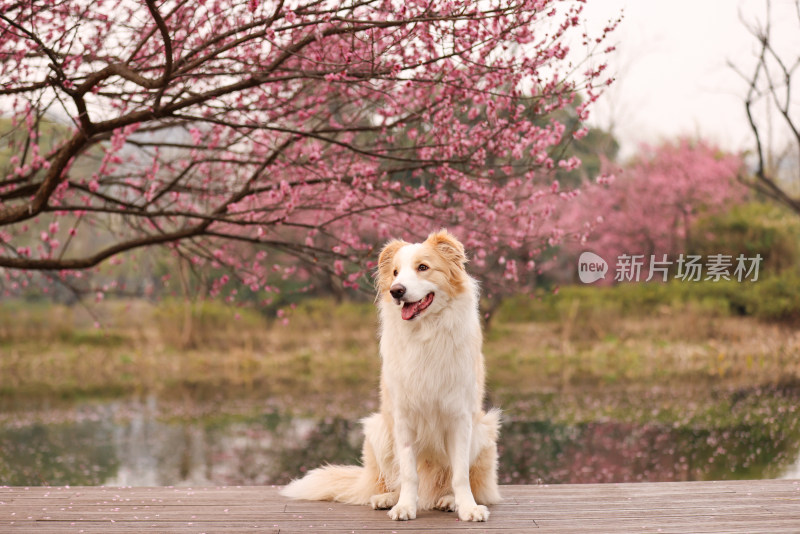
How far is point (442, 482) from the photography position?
10.3 feet

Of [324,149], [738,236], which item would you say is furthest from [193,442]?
[738,236]

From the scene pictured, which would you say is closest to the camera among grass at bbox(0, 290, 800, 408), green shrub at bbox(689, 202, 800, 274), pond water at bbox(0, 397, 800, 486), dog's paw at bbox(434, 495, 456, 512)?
dog's paw at bbox(434, 495, 456, 512)

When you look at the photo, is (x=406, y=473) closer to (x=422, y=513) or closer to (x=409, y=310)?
(x=422, y=513)

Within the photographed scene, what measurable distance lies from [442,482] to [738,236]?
1254 centimetres

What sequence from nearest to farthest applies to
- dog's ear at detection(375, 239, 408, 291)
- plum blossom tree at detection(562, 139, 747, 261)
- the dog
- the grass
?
the dog
dog's ear at detection(375, 239, 408, 291)
the grass
plum blossom tree at detection(562, 139, 747, 261)

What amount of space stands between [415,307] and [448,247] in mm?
285

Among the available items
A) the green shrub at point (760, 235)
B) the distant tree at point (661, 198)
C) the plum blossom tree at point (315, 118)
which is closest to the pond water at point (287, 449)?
the plum blossom tree at point (315, 118)

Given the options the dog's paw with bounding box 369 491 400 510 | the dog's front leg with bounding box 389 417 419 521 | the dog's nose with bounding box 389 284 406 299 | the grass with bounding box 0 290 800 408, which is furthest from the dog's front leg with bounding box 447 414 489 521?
the grass with bounding box 0 290 800 408

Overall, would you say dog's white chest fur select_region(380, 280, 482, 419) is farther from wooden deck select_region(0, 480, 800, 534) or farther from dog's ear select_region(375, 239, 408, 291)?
wooden deck select_region(0, 480, 800, 534)

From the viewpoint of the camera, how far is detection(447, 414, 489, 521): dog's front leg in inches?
114

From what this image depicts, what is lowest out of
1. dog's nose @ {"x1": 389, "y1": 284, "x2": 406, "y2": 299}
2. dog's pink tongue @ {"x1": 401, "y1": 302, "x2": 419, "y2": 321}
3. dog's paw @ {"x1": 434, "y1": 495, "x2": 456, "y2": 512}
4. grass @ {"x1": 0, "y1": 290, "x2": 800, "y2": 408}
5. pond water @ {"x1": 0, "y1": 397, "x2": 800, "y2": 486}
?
pond water @ {"x1": 0, "y1": 397, "x2": 800, "y2": 486}

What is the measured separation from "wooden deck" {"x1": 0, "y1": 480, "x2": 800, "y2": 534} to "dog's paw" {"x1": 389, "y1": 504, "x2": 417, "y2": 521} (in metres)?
0.03

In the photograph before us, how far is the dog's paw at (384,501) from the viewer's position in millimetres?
3121

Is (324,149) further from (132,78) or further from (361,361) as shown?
(361,361)
